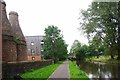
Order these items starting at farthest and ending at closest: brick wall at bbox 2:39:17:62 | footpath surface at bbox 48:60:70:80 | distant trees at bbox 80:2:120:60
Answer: distant trees at bbox 80:2:120:60
brick wall at bbox 2:39:17:62
footpath surface at bbox 48:60:70:80

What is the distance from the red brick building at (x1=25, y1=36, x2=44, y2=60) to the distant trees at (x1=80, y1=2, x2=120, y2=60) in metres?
36.4

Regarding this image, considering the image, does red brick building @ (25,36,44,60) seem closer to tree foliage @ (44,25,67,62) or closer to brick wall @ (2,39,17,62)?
tree foliage @ (44,25,67,62)

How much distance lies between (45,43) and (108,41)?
96.5 ft

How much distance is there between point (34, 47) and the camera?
83000 millimetres

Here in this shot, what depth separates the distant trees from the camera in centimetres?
4159

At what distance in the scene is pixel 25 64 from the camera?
28.6 meters

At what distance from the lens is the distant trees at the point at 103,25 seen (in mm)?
41594

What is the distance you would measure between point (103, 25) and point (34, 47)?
40.6 meters

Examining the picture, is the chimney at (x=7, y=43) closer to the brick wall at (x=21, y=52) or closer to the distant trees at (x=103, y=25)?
the brick wall at (x=21, y=52)

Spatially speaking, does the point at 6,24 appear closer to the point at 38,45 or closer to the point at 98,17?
the point at 98,17

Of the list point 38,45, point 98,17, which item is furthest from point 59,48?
point 98,17

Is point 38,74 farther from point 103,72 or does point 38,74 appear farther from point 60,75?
point 103,72

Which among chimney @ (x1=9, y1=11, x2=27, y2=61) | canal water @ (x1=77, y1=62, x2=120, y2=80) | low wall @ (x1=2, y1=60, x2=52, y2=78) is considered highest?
chimney @ (x1=9, y1=11, x2=27, y2=61)

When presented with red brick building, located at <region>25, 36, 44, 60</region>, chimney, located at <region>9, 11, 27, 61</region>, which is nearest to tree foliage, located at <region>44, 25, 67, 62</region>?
red brick building, located at <region>25, 36, 44, 60</region>
